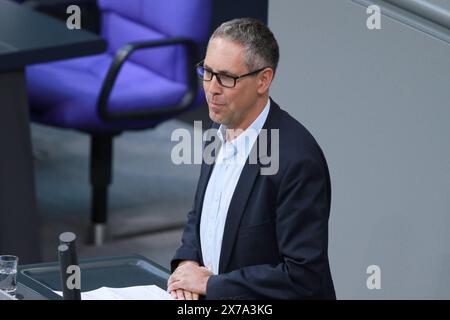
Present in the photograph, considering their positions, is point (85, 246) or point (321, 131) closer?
point (321, 131)

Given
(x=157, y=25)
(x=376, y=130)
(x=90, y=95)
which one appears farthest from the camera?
(x=157, y=25)

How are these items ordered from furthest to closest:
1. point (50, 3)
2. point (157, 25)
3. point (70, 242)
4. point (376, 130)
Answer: point (50, 3) → point (157, 25) → point (376, 130) → point (70, 242)

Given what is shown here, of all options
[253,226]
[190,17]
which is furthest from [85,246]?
[253,226]

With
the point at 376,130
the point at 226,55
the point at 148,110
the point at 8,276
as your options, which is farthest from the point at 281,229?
the point at 148,110

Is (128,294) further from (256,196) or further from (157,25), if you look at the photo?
(157,25)

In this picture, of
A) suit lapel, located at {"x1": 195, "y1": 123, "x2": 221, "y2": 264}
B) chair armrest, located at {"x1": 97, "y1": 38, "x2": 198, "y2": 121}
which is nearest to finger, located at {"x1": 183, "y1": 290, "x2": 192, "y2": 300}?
suit lapel, located at {"x1": 195, "y1": 123, "x2": 221, "y2": 264}

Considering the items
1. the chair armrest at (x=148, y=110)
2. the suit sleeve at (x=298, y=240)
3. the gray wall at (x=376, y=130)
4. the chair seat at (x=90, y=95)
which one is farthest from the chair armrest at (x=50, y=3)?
the suit sleeve at (x=298, y=240)

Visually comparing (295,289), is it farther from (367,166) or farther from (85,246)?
(85,246)

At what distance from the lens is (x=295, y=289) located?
208cm

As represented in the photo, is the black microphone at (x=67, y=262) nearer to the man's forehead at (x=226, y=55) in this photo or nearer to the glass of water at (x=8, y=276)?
the glass of water at (x=8, y=276)

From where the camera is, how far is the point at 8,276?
2.23 metres

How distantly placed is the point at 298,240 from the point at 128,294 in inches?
14.6

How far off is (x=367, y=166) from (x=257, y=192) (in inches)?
33.7

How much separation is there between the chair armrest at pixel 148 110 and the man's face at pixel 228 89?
7.69 feet
